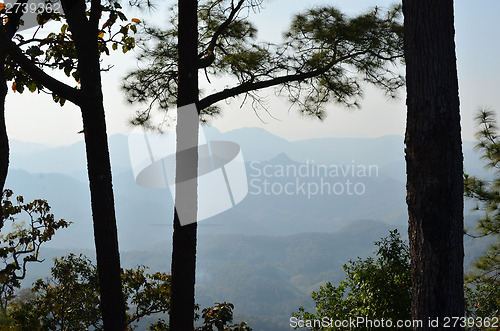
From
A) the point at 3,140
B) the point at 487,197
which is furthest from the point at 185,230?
the point at 487,197

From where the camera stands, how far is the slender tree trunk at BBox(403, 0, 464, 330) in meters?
2.27

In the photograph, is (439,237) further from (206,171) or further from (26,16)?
(26,16)

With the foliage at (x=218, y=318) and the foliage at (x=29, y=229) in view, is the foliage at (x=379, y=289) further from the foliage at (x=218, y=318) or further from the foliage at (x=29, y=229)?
the foliage at (x=29, y=229)

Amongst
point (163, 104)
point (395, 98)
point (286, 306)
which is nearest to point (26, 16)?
point (163, 104)

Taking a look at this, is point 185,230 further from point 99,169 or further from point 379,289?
point 379,289

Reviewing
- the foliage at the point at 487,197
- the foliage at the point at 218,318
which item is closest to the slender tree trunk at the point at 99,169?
the foliage at the point at 218,318

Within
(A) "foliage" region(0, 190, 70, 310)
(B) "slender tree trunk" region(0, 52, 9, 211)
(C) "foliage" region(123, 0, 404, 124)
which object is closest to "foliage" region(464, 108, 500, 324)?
(C) "foliage" region(123, 0, 404, 124)

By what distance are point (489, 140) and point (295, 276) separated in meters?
128

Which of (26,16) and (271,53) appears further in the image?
(271,53)

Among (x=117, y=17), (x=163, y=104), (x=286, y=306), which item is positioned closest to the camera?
(x=117, y=17)

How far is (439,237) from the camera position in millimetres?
2262

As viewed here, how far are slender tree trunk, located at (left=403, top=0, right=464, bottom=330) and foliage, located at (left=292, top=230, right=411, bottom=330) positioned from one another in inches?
63.6

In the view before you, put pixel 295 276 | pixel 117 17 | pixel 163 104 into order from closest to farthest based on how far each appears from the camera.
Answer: pixel 117 17 < pixel 163 104 < pixel 295 276

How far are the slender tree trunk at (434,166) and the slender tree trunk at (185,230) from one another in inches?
65.9
